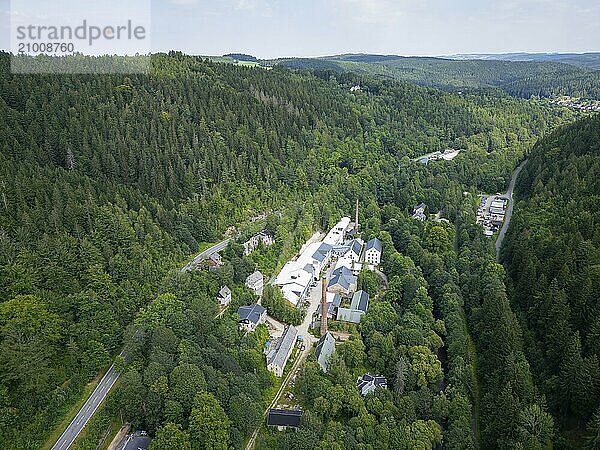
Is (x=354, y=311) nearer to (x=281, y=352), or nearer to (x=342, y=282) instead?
(x=342, y=282)

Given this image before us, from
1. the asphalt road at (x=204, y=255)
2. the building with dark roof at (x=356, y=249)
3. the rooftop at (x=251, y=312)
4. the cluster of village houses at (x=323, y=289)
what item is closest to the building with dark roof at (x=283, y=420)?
the cluster of village houses at (x=323, y=289)

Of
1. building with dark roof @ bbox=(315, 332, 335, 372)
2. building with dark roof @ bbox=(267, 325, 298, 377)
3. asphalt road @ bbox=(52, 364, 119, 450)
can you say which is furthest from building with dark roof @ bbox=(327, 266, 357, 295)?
asphalt road @ bbox=(52, 364, 119, 450)

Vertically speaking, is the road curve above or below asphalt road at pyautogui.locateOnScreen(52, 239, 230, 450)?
above

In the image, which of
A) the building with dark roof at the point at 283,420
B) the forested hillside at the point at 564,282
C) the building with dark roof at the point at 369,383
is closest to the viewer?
the forested hillside at the point at 564,282

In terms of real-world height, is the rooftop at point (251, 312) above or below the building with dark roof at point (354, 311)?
above

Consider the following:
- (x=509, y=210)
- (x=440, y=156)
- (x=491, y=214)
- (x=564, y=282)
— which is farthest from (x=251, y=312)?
(x=440, y=156)

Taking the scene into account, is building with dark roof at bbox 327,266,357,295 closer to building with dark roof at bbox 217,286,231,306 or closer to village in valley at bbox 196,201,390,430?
village in valley at bbox 196,201,390,430

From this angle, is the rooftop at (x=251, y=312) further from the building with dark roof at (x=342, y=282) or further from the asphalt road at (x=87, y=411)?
the asphalt road at (x=87, y=411)
